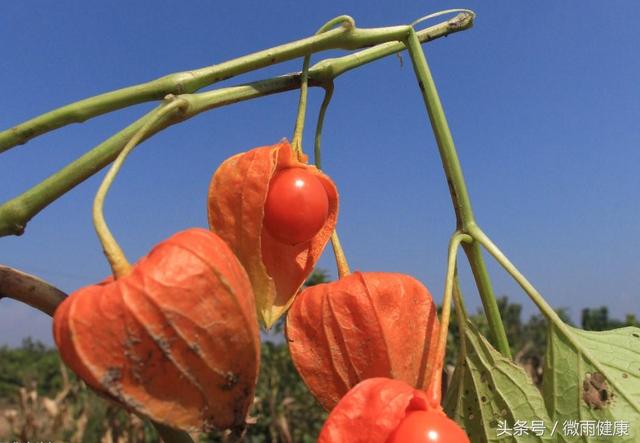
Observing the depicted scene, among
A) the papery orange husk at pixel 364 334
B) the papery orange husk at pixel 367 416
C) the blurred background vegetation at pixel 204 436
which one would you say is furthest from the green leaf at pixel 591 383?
the blurred background vegetation at pixel 204 436

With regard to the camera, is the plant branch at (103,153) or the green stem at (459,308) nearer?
the plant branch at (103,153)

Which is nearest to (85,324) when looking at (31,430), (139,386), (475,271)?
(139,386)

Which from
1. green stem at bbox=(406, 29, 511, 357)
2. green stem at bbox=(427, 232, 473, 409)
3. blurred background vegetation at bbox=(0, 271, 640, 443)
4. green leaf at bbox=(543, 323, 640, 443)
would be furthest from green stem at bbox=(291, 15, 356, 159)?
blurred background vegetation at bbox=(0, 271, 640, 443)

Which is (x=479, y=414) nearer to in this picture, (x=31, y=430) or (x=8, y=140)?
(x=8, y=140)

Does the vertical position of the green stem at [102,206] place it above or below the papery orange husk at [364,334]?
above

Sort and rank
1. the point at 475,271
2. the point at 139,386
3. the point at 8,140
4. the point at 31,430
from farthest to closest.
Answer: the point at 31,430 < the point at 475,271 < the point at 8,140 < the point at 139,386

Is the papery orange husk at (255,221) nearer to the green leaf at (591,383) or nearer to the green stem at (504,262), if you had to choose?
the green stem at (504,262)

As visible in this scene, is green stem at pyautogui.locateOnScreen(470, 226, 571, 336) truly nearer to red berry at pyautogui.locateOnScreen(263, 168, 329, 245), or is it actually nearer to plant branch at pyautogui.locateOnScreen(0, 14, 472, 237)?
red berry at pyautogui.locateOnScreen(263, 168, 329, 245)
